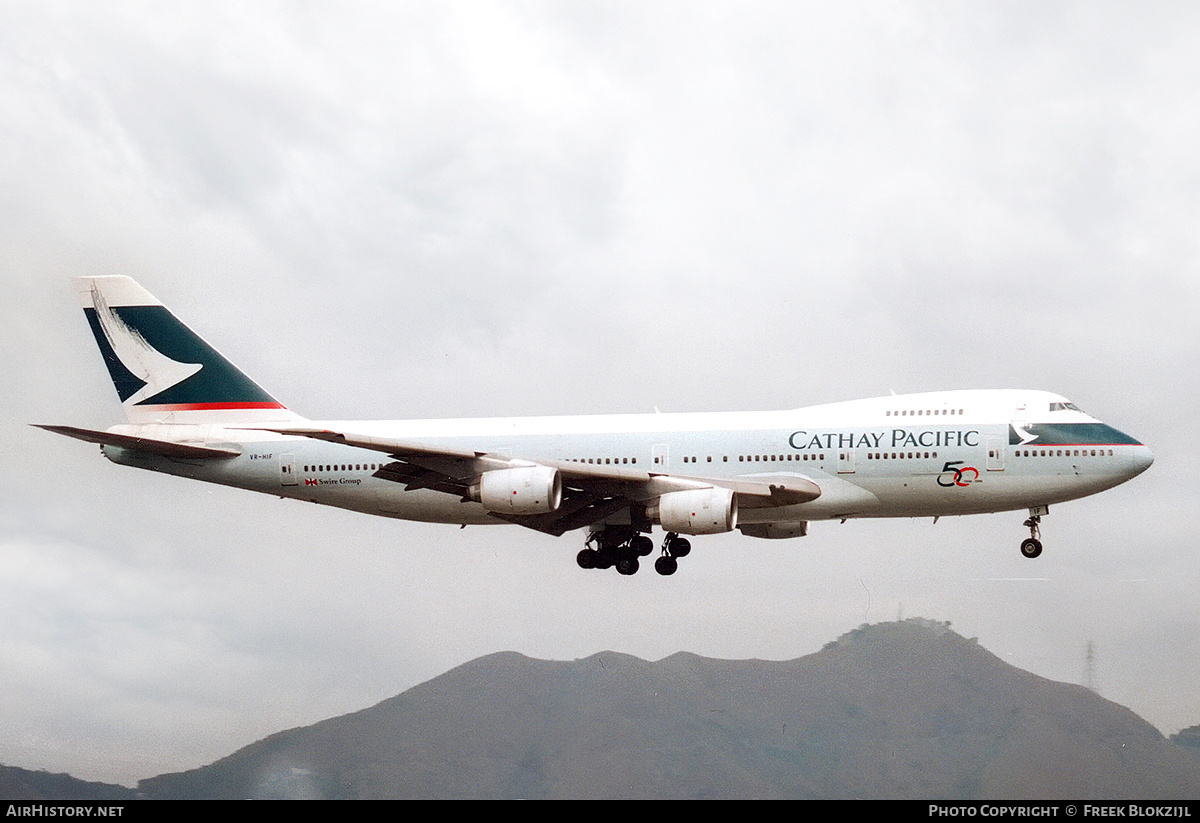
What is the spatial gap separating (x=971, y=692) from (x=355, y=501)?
5618 centimetres

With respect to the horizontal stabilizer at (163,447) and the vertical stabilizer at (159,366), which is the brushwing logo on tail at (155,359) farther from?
the horizontal stabilizer at (163,447)

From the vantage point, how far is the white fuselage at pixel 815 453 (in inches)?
1749

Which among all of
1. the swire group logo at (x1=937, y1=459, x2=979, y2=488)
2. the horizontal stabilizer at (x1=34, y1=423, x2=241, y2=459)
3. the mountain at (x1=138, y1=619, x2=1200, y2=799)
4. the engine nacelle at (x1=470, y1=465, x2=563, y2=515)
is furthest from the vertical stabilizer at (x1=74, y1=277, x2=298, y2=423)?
the mountain at (x1=138, y1=619, x2=1200, y2=799)

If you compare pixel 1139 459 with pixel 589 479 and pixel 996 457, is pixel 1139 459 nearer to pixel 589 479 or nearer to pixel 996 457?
pixel 996 457

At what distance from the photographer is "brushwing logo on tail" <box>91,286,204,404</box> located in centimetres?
5438

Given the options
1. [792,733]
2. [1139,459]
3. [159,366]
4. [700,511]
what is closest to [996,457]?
[1139,459]

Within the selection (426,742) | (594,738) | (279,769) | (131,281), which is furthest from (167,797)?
(131,281)

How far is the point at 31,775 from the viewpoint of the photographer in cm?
7125

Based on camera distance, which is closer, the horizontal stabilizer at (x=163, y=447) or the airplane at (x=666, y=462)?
the airplane at (x=666, y=462)

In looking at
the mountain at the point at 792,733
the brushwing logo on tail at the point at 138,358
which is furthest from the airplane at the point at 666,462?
the mountain at the point at 792,733

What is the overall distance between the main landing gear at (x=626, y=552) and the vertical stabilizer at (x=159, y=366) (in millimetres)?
13951

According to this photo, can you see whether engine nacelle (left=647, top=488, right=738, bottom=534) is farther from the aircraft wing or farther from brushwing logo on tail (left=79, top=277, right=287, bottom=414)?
brushwing logo on tail (left=79, top=277, right=287, bottom=414)

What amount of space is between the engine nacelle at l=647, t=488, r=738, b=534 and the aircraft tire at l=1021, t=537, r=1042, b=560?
35.7 feet

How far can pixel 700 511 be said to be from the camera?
44.1 metres
